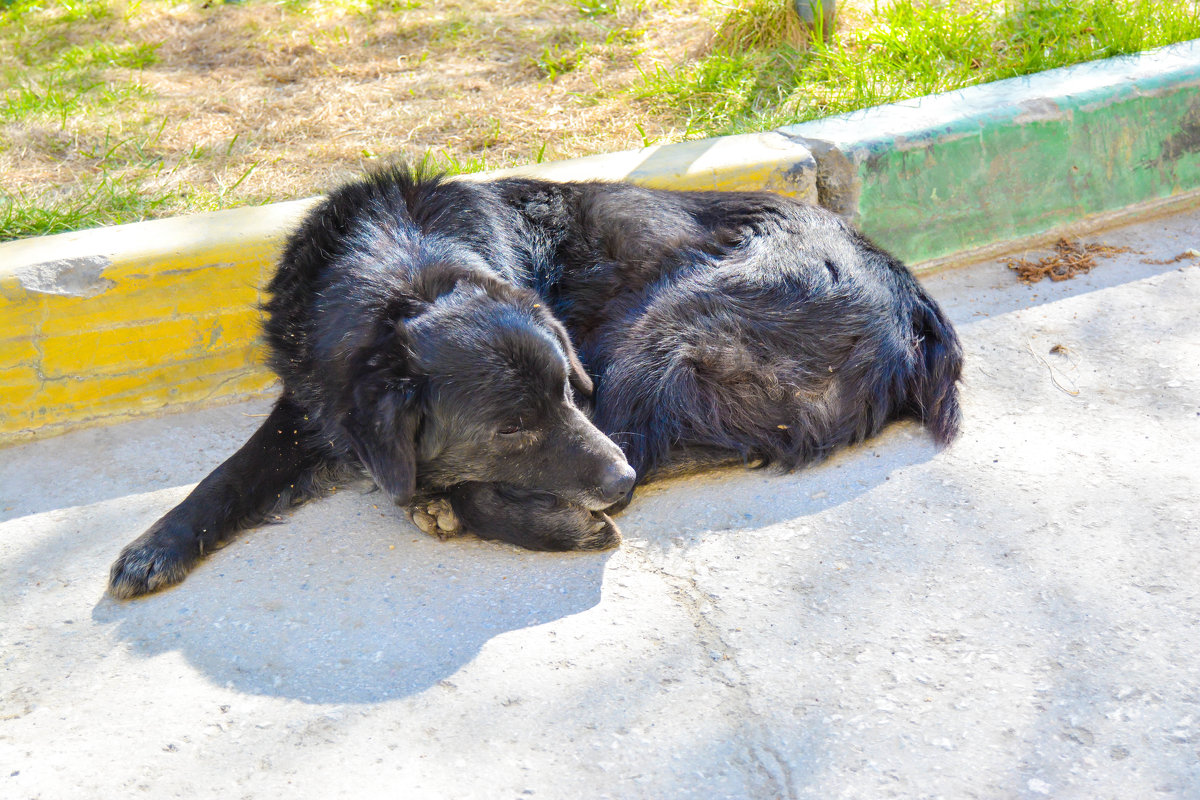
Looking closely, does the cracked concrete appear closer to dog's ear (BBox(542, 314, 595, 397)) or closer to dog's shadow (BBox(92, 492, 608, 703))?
dog's shadow (BBox(92, 492, 608, 703))

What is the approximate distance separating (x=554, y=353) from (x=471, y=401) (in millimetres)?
275

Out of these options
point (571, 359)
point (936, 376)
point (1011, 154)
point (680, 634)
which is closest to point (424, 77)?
point (1011, 154)

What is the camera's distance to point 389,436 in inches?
102

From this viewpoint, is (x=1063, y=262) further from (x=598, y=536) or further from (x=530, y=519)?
(x=530, y=519)

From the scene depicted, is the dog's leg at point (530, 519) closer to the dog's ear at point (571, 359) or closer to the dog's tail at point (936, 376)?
the dog's ear at point (571, 359)

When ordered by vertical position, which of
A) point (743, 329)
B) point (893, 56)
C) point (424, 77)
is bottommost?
point (743, 329)

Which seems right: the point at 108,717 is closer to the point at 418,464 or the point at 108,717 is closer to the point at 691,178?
the point at 418,464

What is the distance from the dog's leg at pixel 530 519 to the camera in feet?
9.09

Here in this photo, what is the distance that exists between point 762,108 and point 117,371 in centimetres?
328

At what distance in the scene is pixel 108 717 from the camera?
7.30ft

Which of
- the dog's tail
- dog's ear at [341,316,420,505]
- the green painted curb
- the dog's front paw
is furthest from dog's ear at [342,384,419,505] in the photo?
the green painted curb

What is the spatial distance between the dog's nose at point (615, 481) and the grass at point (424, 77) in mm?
2111

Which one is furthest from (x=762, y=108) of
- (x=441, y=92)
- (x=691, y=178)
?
(x=441, y=92)

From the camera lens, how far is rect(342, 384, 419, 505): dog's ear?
103 inches
